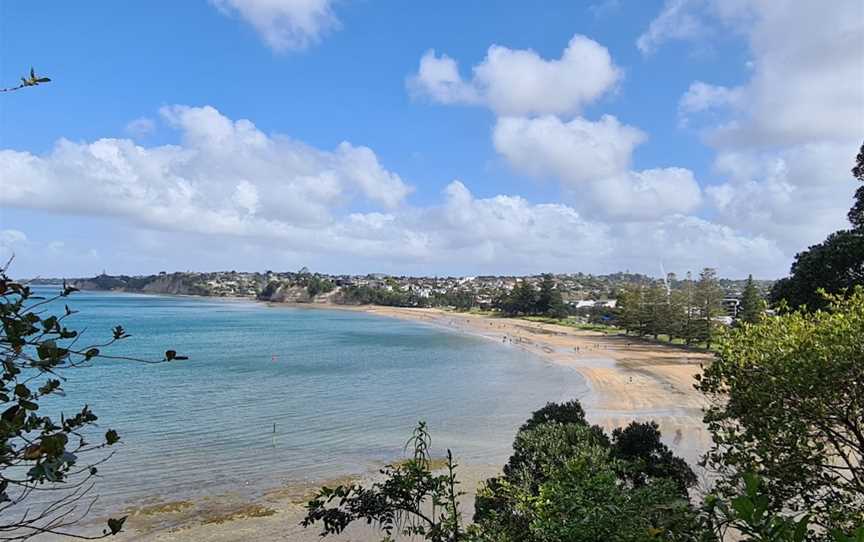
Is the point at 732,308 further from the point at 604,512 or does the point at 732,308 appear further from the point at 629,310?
the point at 604,512

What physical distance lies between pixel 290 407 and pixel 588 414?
1628 centimetres

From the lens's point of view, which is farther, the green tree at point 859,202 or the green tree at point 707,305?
the green tree at point 707,305

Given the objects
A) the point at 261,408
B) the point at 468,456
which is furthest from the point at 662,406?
the point at 261,408

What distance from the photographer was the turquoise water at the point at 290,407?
64.7 feet

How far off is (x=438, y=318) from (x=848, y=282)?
102 metres

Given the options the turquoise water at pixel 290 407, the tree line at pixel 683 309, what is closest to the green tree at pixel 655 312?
the tree line at pixel 683 309

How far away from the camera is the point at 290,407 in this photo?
30.7 m

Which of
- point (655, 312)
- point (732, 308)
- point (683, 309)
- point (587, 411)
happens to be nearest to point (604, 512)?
point (587, 411)

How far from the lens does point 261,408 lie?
3014cm

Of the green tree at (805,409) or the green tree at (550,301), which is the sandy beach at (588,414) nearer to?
the green tree at (805,409)

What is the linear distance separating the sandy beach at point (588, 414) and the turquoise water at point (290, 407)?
1.50 metres

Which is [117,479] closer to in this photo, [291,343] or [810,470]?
[810,470]

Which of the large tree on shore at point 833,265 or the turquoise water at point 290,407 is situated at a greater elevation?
the large tree on shore at point 833,265

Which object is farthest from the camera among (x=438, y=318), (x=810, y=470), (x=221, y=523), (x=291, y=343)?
(x=438, y=318)
